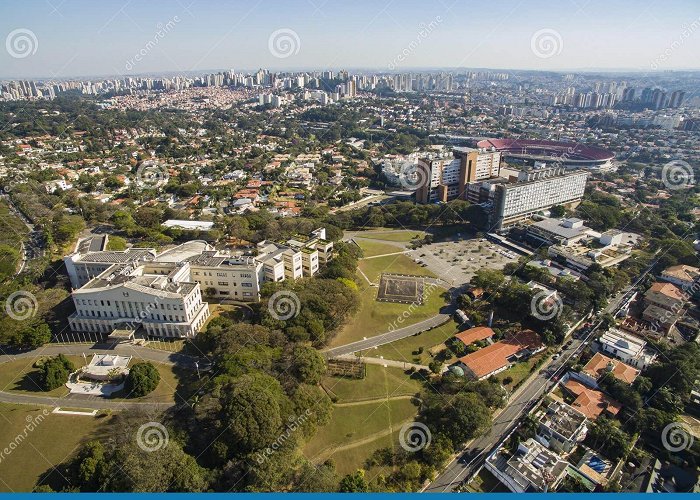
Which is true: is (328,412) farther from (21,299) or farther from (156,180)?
(156,180)

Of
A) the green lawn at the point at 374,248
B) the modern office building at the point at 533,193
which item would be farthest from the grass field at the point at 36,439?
the modern office building at the point at 533,193

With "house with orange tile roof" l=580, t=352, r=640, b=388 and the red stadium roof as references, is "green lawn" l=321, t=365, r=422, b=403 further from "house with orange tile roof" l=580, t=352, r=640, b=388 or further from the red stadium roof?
the red stadium roof

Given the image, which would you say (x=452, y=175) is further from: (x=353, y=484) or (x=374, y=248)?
(x=353, y=484)

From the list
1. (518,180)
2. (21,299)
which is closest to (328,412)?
(21,299)

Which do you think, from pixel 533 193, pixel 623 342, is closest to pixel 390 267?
pixel 623 342

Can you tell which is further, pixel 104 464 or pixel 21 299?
pixel 21 299

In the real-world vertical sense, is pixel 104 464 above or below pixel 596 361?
above
